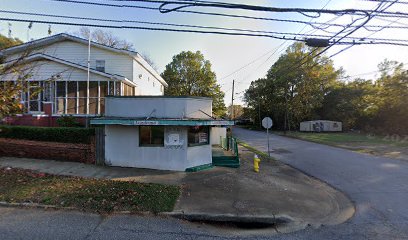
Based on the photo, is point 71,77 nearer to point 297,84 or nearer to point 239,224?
point 239,224

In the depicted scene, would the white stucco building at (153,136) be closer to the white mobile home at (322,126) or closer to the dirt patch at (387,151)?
the dirt patch at (387,151)

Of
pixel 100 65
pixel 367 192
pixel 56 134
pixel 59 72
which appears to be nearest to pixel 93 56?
pixel 100 65

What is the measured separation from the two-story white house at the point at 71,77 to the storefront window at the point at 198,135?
22.3 feet

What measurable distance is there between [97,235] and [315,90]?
145 ft

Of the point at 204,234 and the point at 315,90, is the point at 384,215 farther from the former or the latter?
A: the point at 315,90

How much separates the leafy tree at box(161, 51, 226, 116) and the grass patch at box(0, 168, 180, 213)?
3218 centimetres

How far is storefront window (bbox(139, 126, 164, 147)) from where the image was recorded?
36.3ft

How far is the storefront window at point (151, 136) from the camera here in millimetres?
11055

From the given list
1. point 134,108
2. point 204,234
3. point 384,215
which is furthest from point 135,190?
point 384,215

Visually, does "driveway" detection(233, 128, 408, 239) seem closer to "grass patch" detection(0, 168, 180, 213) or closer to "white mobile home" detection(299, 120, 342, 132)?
"grass patch" detection(0, 168, 180, 213)

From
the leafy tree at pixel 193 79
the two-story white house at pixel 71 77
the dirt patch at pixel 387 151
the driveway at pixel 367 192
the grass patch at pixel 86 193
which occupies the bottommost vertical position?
the driveway at pixel 367 192

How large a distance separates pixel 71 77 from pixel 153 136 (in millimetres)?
8204

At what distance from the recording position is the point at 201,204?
679 cm

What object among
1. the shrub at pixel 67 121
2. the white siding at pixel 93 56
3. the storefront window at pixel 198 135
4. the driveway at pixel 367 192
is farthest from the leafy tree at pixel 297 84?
the shrub at pixel 67 121
